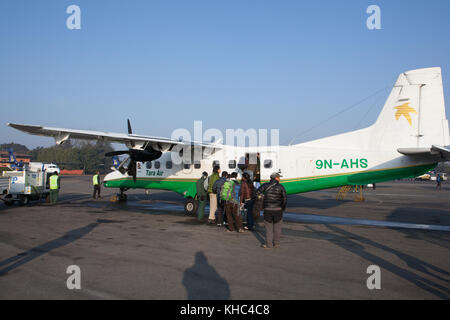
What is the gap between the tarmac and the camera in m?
4.93

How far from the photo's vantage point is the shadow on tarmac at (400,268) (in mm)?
5167

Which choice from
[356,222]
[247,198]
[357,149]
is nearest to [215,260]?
[247,198]

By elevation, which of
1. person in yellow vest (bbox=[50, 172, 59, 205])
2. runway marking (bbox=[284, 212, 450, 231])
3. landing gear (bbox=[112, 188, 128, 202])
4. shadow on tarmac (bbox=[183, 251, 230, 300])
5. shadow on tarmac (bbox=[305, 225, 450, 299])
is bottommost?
runway marking (bbox=[284, 212, 450, 231])

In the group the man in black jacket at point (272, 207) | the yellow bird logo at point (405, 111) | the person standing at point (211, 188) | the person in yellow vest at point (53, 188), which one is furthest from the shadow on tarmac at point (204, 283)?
the person in yellow vest at point (53, 188)

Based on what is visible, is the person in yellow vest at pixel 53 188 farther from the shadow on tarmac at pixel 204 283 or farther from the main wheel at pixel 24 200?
the shadow on tarmac at pixel 204 283

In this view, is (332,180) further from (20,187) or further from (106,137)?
(20,187)

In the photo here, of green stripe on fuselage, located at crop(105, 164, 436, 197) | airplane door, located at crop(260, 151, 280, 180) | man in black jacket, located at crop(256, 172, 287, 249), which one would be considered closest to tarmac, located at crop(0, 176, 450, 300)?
man in black jacket, located at crop(256, 172, 287, 249)

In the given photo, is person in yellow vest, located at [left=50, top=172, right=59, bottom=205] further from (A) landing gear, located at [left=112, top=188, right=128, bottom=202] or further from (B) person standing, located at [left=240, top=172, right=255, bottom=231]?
(B) person standing, located at [left=240, top=172, right=255, bottom=231]

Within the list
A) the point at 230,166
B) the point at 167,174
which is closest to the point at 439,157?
the point at 230,166

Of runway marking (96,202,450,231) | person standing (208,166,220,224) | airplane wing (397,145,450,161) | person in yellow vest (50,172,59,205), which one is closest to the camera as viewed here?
airplane wing (397,145,450,161)

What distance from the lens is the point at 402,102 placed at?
41.1 feet

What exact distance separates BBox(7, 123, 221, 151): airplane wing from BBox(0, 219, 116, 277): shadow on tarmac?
4214 millimetres

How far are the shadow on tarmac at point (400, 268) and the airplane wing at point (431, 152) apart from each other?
4.44m
